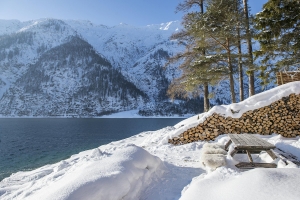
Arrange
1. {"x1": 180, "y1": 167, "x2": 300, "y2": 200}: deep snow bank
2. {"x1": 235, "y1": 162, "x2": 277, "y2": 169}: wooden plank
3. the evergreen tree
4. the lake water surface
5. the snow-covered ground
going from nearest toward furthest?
1. {"x1": 180, "y1": 167, "x2": 300, "y2": 200}: deep snow bank
2. the snow-covered ground
3. {"x1": 235, "y1": 162, "x2": 277, "y2": 169}: wooden plank
4. the evergreen tree
5. the lake water surface

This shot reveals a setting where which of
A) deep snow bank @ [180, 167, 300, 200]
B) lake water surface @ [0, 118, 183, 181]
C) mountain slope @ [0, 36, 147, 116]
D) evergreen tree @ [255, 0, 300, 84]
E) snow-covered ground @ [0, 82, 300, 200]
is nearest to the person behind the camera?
deep snow bank @ [180, 167, 300, 200]

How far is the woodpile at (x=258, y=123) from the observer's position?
29.5 ft

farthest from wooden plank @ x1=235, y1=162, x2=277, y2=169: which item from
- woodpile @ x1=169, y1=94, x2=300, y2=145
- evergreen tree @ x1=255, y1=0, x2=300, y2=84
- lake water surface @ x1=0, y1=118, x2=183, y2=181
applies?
lake water surface @ x1=0, y1=118, x2=183, y2=181

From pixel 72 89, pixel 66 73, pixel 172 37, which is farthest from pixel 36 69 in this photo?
pixel 172 37

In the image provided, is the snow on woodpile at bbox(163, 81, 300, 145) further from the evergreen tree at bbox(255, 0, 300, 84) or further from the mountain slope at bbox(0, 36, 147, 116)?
the mountain slope at bbox(0, 36, 147, 116)

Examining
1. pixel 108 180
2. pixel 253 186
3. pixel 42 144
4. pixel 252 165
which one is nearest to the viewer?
pixel 253 186

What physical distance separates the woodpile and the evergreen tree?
2323 mm

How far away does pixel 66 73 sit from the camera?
608ft

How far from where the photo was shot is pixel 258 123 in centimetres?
922

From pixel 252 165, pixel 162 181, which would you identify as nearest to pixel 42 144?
pixel 162 181

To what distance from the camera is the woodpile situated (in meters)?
8.99

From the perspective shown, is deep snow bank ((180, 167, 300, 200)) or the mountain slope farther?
the mountain slope

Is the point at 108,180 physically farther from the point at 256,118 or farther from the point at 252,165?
the point at 256,118

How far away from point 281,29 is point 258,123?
4.51 metres
